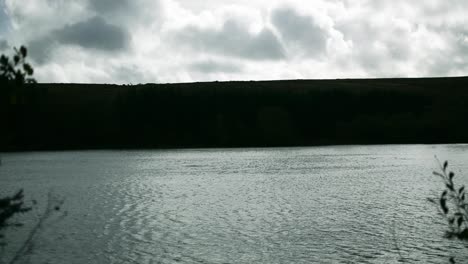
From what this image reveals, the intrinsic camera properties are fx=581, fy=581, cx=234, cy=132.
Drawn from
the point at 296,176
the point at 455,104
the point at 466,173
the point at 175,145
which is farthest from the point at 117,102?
the point at 466,173

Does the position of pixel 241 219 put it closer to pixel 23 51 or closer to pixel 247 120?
pixel 23 51

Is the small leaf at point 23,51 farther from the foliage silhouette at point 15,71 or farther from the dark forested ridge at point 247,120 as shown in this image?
the dark forested ridge at point 247,120

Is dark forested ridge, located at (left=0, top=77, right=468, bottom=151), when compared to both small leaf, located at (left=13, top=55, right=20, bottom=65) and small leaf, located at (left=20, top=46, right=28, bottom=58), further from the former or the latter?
small leaf, located at (left=20, top=46, right=28, bottom=58)

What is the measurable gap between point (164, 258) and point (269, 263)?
369 centimetres

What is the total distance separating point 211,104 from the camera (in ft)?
429

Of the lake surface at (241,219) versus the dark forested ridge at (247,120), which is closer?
the lake surface at (241,219)

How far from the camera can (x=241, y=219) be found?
2838 cm

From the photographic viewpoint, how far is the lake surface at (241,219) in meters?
20.2

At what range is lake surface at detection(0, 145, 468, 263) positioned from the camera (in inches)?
797

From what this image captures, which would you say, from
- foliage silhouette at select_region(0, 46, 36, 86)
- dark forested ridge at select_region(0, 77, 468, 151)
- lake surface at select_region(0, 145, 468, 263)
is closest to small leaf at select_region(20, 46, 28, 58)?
foliage silhouette at select_region(0, 46, 36, 86)

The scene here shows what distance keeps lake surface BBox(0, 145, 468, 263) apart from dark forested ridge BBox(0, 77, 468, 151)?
66458mm

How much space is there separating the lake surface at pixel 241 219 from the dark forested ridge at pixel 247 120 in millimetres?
66458

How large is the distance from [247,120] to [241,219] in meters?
98.3


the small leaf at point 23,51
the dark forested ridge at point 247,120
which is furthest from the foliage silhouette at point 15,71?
the dark forested ridge at point 247,120
